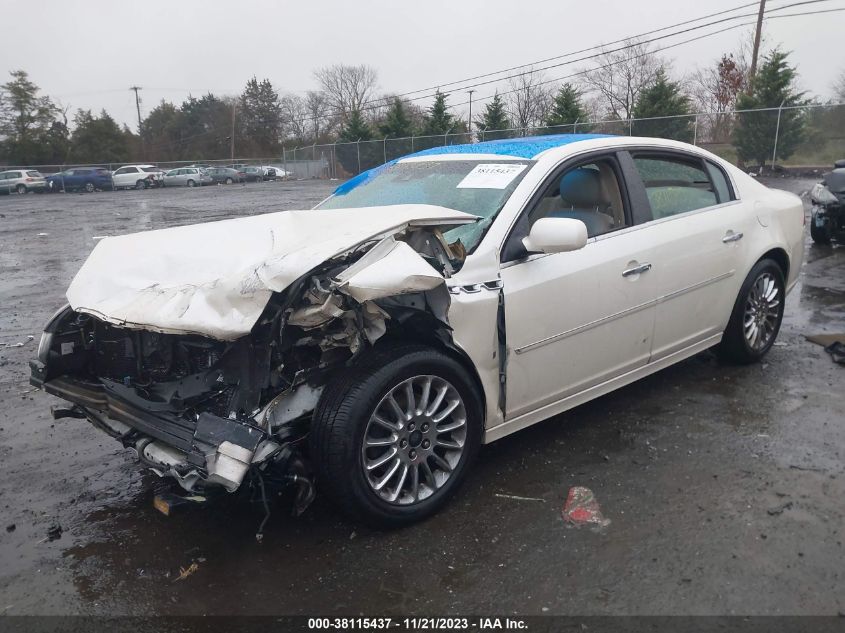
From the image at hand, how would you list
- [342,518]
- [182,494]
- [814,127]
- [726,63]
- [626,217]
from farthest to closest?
[726,63]
[814,127]
[626,217]
[342,518]
[182,494]

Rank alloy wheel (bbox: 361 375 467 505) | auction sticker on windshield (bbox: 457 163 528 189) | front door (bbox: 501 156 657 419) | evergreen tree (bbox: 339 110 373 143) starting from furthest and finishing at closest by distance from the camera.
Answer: evergreen tree (bbox: 339 110 373 143)
auction sticker on windshield (bbox: 457 163 528 189)
front door (bbox: 501 156 657 419)
alloy wheel (bbox: 361 375 467 505)

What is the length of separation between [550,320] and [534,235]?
0.45 metres

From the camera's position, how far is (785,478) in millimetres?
3389

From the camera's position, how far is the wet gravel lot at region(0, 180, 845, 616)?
2631 millimetres

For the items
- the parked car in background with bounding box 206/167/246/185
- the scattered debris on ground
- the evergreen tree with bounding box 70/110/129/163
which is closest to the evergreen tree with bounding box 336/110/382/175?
the parked car in background with bounding box 206/167/246/185

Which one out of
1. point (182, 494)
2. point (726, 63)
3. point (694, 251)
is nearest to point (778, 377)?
point (694, 251)

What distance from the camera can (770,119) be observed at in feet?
71.6

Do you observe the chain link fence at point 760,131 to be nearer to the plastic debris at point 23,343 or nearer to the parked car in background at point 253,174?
the plastic debris at point 23,343

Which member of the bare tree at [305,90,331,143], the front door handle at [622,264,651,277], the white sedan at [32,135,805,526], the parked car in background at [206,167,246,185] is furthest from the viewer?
the bare tree at [305,90,331,143]

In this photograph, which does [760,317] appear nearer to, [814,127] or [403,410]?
[403,410]

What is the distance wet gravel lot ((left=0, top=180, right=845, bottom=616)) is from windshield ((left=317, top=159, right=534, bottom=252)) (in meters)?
1.33

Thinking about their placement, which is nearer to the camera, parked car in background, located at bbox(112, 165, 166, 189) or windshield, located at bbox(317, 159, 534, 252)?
windshield, located at bbox(317, 159, 534, 252)

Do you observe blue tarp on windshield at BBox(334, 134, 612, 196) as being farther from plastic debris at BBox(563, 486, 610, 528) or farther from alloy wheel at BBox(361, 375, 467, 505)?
plastic debris at BBox(563, 486, 610, 528)

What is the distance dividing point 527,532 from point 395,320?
1104mm
